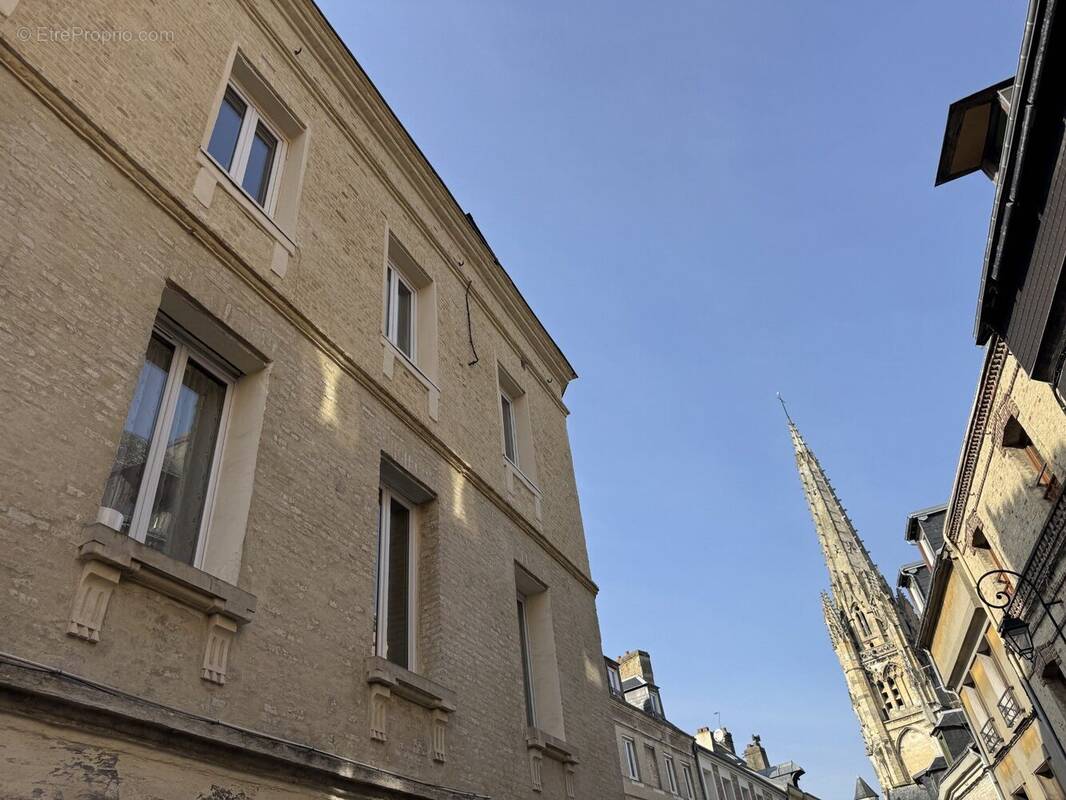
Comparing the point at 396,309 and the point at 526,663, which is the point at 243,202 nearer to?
the point at 396,309

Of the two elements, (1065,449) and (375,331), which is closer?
(375,331)

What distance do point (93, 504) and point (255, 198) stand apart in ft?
14.2

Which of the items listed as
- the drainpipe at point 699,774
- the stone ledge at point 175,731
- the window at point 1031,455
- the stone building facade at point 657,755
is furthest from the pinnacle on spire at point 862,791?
the stone ledge at point 175,731

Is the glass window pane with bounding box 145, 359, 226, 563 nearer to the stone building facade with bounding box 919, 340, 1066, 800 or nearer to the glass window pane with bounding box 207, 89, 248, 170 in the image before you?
the glass window pane with bounding box 207, 89, 248, 170

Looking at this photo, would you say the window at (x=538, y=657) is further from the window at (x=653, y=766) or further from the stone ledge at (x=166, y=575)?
the window at (x=653, y=766)

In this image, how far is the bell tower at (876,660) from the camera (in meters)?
68.8

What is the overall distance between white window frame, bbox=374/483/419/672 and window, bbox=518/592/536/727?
7.35ft

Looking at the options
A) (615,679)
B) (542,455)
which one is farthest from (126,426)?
(615,679)

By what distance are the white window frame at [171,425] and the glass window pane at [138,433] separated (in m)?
0.03

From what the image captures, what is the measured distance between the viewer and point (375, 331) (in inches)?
338

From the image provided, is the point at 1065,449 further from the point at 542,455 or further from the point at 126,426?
the point at 126,426

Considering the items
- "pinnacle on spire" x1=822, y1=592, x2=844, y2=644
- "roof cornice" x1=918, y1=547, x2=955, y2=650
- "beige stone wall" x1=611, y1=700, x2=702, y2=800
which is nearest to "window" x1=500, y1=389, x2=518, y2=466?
"roof cornice" x1=918, y1=547, x2=955, y2=650

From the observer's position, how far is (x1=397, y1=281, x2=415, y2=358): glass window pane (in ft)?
32.8

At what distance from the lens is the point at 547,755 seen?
8.83 meters
